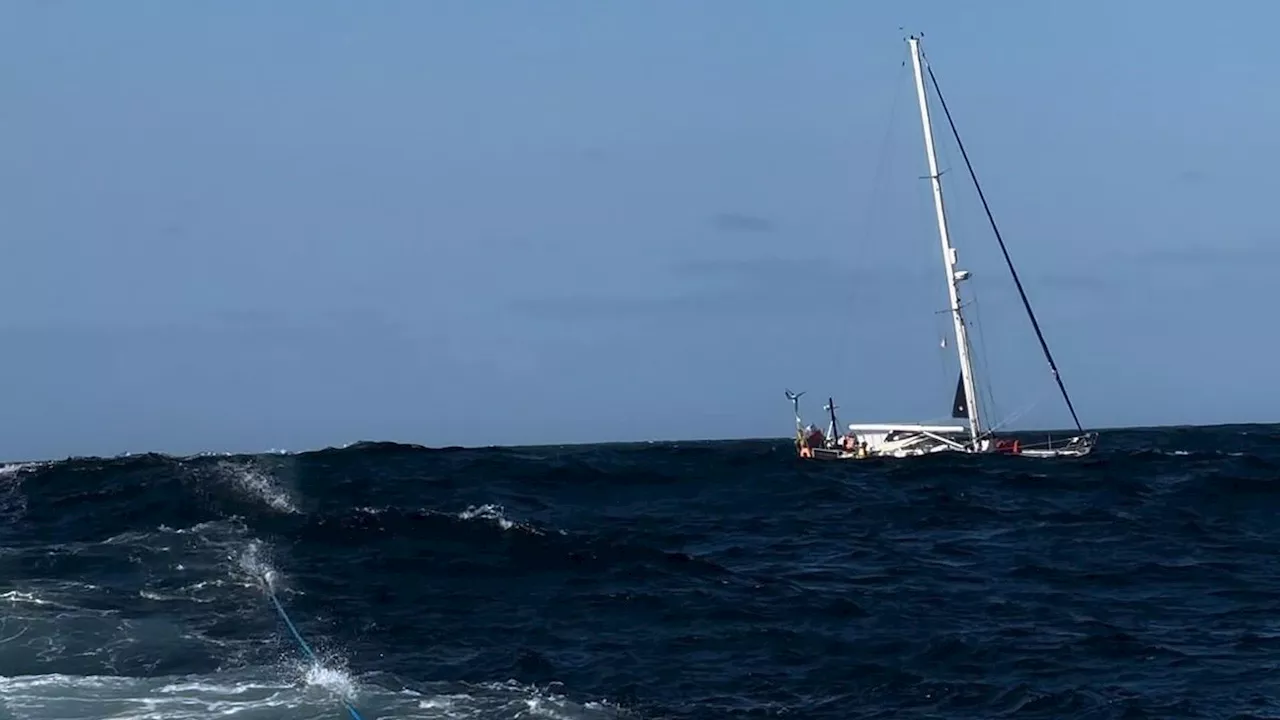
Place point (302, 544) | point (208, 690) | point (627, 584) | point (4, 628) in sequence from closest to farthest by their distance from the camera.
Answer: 1. point (208, 690)
2. point (4, 628)
3. point (627, 584)
4. point (302, 544)

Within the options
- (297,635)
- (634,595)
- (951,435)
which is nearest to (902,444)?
(951,435)

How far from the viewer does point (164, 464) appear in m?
42.7

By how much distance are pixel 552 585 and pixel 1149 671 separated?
37.0 ft

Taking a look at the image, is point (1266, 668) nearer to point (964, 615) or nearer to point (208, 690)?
point (964, 615)

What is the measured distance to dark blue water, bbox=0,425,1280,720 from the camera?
61.3 ft

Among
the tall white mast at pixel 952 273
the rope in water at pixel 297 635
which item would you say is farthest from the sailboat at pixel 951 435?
the rope in water at pixel 297 635

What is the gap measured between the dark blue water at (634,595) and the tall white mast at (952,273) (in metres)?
14.8

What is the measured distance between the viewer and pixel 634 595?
24.8 metres

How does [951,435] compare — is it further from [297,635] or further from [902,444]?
[297,635]

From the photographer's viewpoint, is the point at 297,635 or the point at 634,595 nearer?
the point at 297,635

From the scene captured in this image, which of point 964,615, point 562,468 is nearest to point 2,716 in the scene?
point 964,615

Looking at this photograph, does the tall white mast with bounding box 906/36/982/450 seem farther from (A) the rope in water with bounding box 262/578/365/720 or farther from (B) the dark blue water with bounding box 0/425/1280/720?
(A) the rope in water with bounding box 262/578/365/720

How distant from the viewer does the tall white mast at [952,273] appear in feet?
183

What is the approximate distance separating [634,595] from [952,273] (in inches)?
1445
